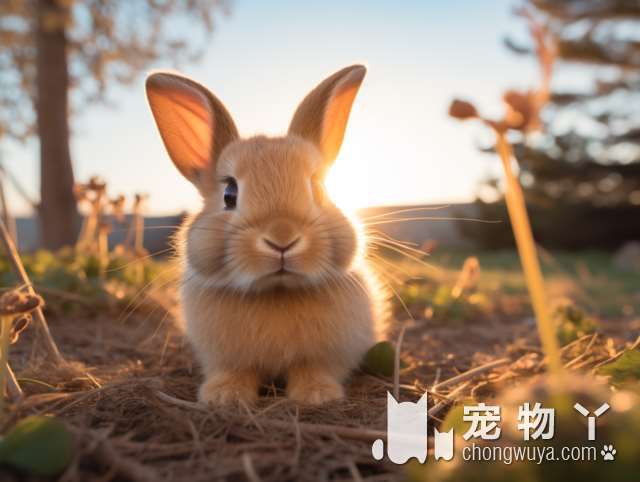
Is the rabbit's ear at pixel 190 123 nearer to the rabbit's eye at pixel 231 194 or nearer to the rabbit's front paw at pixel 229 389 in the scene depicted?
the rabbit's eye at pixel 231 194

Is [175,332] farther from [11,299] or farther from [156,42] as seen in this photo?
[156,42]

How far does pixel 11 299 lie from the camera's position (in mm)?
1416

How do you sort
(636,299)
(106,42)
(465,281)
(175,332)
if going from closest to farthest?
1. (175,332)
2. (465,281)
3. (636,299)
4. (106,42)

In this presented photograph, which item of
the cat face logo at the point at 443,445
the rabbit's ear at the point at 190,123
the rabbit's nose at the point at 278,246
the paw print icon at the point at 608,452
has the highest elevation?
the rabbit's ear at the point at 190,123

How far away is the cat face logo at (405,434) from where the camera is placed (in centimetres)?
144

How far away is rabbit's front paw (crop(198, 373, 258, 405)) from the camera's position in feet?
6.32

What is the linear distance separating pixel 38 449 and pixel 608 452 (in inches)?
45.5

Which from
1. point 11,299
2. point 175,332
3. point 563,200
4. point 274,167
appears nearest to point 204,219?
point 274,167

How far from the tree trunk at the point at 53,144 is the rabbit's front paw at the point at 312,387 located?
738cm

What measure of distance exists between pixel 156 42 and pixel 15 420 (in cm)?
907

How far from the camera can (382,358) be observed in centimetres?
241

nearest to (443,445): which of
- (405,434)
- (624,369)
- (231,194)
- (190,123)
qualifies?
(405,434)

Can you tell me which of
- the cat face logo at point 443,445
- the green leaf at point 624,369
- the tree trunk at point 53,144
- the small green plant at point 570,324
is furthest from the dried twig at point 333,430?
the tree trunk at point 53,144

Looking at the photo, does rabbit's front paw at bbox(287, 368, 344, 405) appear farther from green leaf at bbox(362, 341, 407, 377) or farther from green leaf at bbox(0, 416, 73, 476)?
green leaf at bbox(0, 416, 73, 476)
